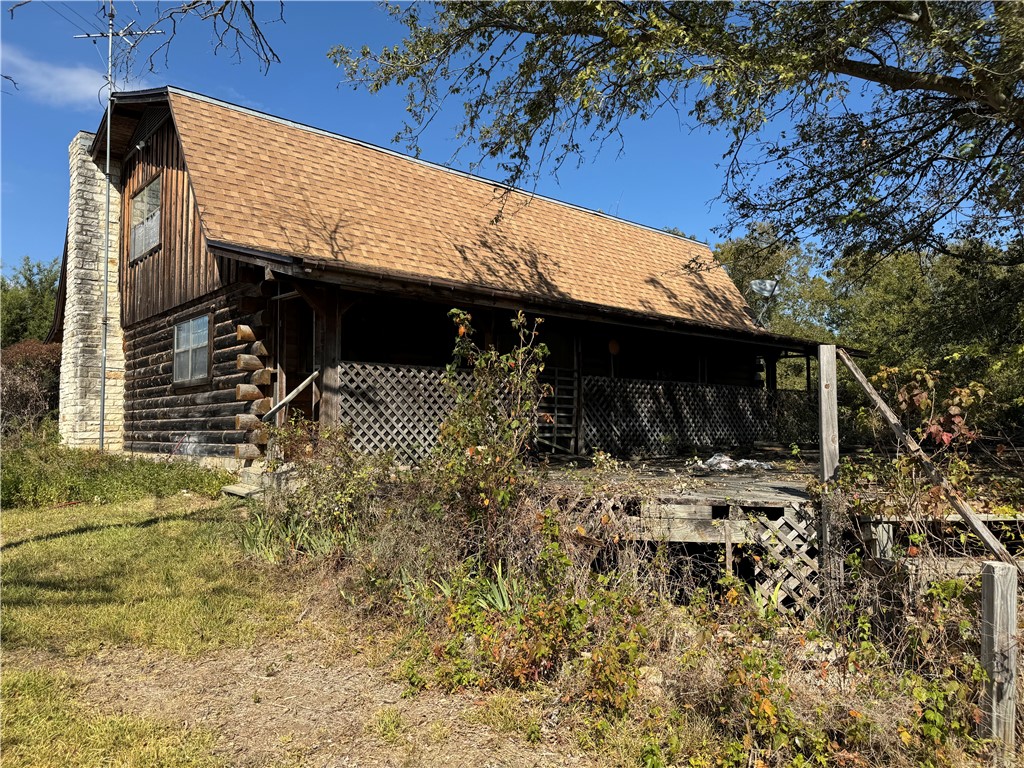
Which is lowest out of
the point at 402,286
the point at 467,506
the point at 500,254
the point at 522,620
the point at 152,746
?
the point at 152,746

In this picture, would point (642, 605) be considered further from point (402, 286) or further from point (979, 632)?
point (402, 286)

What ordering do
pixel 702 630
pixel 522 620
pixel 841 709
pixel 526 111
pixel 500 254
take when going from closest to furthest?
pixel 841 709
pixel 702 630
pixel 522 620
pixel 526 111
pixel 500 254

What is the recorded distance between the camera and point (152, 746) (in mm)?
3547

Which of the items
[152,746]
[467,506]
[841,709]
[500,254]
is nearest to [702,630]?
[841,709]

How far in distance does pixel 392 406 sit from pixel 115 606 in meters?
5.22

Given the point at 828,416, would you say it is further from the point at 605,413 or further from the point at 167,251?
the point at 167,251

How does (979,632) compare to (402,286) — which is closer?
(979,632)

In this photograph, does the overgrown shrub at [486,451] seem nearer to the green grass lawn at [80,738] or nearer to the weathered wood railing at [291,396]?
the green grass lawn at [80,738]

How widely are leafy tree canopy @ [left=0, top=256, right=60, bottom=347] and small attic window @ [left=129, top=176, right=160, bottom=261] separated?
1757cm

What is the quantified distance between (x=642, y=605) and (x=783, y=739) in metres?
1.31

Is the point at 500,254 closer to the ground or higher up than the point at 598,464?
higher up

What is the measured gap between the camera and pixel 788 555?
5840 mm

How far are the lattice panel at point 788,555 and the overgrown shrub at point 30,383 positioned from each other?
18.9 meters

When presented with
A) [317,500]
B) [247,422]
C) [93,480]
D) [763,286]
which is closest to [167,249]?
[247,422]
